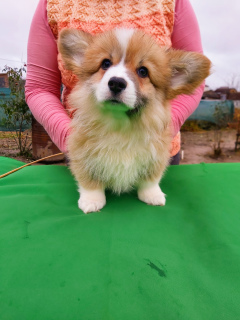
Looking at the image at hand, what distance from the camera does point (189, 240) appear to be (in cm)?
104

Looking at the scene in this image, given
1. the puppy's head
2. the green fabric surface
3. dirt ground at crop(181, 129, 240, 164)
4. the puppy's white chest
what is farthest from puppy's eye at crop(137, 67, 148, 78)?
dirt ground at crop(181, 129, 240, 164)

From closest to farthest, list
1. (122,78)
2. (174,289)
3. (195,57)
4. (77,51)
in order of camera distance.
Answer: (174,289) → (122,78) → (195,57) → (77,51)

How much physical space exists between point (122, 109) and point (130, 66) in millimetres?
199

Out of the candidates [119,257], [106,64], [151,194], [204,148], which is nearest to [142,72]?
[106,64]

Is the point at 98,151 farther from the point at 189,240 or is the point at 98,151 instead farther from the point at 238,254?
the point at 238,254

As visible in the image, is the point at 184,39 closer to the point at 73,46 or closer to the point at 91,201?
the point at 73,46

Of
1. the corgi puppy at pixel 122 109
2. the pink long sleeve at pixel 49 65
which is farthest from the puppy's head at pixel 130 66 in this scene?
the pink long sleeve at pixel 49 65

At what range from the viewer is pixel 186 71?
4.08 ft

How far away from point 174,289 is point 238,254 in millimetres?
322

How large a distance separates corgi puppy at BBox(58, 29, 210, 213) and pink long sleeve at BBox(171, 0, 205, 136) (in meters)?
0.38

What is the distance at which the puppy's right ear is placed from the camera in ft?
4.25

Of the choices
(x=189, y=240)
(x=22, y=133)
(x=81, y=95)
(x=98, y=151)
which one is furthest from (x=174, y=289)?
(x=22, y=133)

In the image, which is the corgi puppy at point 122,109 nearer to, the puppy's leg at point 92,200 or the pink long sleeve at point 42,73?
the puppy's leg at point 92,200

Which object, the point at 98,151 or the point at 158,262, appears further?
the point at 98,151
